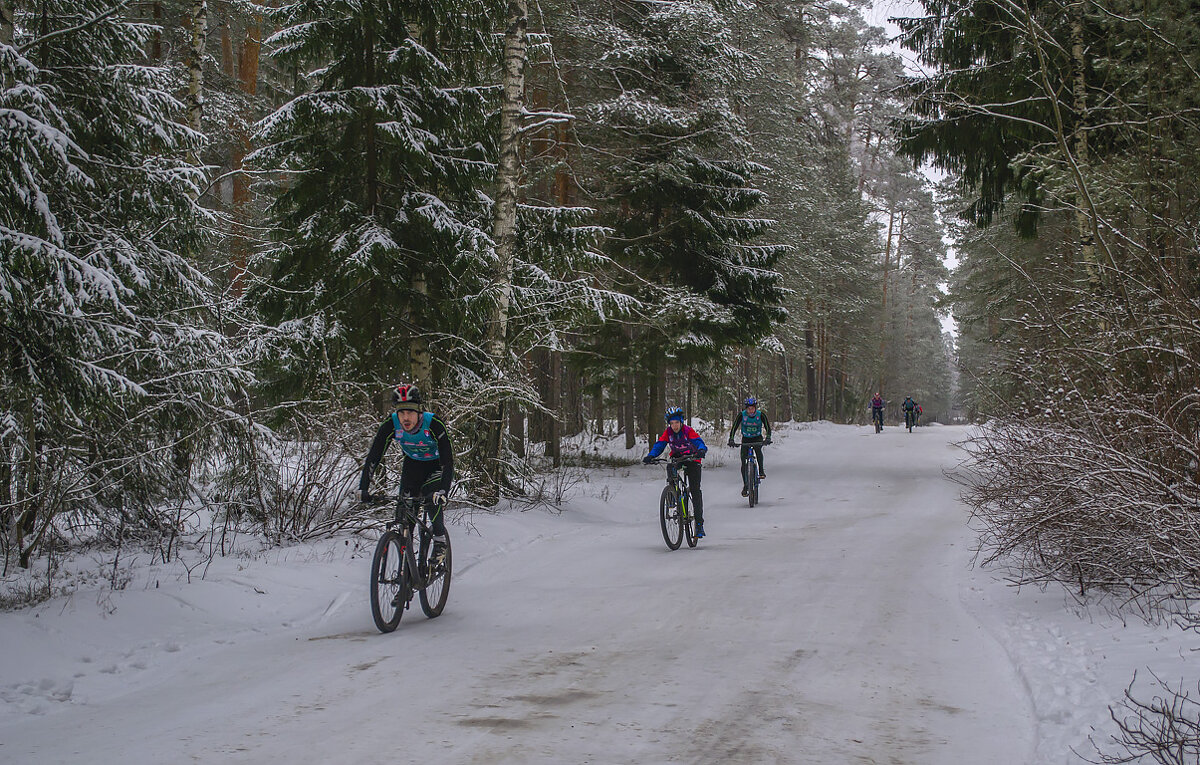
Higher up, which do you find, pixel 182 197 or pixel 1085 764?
pixel 182 197

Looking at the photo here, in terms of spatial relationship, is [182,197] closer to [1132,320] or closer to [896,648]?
[896,648]

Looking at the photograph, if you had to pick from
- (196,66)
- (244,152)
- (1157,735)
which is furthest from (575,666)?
(244,152)

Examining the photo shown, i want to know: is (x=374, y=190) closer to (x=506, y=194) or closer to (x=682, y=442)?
(x=506, y=194)

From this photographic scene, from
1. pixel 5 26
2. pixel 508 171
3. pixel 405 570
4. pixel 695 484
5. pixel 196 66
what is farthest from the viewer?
pixel 196 66

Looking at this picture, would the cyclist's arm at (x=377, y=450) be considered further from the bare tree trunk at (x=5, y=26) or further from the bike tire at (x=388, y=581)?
the bare tree trunk at (x=5, y=26)

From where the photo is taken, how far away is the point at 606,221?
2173cm

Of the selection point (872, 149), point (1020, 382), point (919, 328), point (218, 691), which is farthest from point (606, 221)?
point (919, 328)

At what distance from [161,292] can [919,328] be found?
85.4 m

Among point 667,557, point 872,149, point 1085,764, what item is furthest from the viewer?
point 872,149

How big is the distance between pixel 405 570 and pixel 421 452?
3.87 feet

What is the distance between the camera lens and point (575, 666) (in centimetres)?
622

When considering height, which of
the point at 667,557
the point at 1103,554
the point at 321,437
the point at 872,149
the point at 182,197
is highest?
the point at 872,149

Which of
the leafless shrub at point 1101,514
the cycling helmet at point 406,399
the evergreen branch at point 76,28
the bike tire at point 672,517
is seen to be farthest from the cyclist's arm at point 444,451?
the leafless shrub at point 1101,514

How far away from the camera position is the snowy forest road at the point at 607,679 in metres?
4.65
